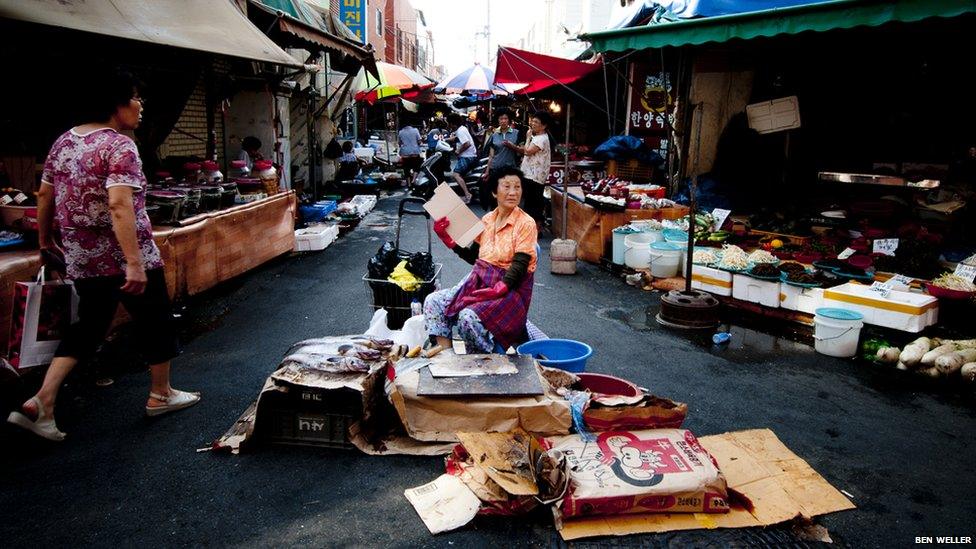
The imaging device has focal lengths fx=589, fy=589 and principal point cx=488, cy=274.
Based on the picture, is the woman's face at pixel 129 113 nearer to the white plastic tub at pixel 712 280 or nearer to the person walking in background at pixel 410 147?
the white plastic tub at pixel 712 280

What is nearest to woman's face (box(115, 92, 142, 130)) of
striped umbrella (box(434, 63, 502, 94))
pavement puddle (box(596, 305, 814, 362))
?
pavement puddle (box(596, 305, 814, 362))

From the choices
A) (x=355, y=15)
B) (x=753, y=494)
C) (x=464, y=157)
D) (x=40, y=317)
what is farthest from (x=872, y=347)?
(x=355, y=15)

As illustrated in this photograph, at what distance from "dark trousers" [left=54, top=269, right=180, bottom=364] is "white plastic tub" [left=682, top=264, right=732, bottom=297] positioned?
5.76 metres

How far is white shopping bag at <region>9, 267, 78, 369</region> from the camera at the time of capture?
3906 mm

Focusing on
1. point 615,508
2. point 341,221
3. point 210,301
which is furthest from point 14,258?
point 341,221

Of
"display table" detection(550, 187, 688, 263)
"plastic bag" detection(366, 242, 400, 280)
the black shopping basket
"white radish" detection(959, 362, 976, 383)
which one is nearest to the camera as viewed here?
"white radish" detection(959, 362, 976, 383)

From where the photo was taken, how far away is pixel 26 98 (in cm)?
636

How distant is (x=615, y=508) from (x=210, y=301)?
5647mm

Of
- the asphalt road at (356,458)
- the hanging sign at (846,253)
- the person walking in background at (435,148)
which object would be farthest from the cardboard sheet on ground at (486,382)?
the person walking in background at (435,148)

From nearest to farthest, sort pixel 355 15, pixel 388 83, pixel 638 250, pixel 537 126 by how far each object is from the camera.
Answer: pixel 638 250
pixel 537 126
pixel 388 83
pixel 355 15

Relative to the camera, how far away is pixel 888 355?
5.38 meters

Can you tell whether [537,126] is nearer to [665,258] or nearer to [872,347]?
[665,258]

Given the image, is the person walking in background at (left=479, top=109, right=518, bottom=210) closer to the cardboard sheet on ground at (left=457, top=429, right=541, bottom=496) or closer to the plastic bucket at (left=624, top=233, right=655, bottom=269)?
the plastic bucket at (left=624, top=233, right=655, bottom=269)

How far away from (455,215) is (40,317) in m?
2.93
